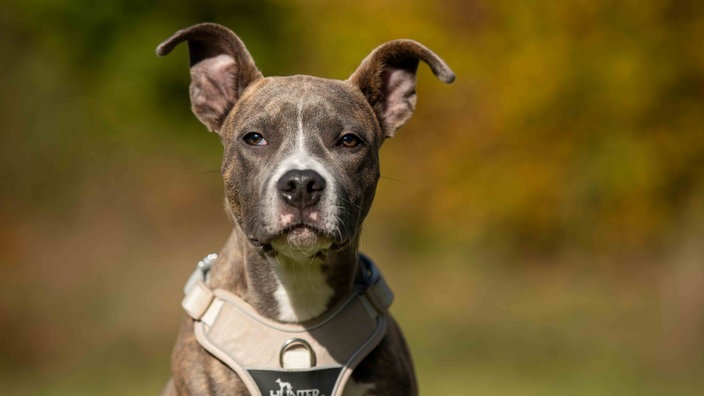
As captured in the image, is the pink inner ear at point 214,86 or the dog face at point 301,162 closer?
the dog face at point 301,162

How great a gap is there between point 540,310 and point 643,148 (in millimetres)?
2629

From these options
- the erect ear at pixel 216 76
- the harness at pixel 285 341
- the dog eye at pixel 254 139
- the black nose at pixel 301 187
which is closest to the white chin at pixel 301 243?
the black nose at pixel 301 187

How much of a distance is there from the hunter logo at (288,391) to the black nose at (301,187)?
94cm

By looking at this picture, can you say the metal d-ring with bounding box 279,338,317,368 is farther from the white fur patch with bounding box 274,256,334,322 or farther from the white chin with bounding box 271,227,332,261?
the white chin with bounding box 271,227,332,261

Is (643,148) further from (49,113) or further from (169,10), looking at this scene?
(49,113)

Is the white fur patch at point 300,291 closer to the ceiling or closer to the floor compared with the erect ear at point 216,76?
closer to the floor

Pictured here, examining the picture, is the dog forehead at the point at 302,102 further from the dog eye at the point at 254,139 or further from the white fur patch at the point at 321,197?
the white fur patch at the point at 321,197

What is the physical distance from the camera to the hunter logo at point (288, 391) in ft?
17.6

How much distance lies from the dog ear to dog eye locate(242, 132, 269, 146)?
76 centimetres

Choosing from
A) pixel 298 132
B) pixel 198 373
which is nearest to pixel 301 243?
pixel 298 132

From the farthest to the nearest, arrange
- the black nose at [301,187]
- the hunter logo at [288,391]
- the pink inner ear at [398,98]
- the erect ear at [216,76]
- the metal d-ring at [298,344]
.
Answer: the pink inner ear at [398,98] < the erect ear at [216,76] < the metal d-ring at [298,344] < the hunter logo at [288,391] < the black nose at [301,187]

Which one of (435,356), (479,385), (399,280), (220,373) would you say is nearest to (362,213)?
(220,373)

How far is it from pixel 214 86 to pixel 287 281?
126 cm

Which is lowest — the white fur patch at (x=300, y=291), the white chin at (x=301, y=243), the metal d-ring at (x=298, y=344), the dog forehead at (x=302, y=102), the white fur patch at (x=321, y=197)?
the metal d-ring at (x=298, y=344)
